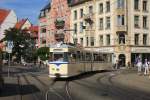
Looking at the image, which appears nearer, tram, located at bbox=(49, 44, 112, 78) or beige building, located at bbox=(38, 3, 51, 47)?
tram, located at bbox=(49, 44, 112, 78)

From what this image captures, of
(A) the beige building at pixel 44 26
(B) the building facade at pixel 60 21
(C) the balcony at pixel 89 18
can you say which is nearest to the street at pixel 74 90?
(C) the balcony at pixel 89 18

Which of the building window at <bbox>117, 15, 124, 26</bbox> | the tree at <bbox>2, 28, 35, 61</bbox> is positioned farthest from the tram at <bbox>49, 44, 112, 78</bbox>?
the tree at <bbox>2, 28, 35, 61</bbox>

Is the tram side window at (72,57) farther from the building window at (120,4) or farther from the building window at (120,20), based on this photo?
the building window at (120,4)

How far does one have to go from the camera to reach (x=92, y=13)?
82125 millimetres

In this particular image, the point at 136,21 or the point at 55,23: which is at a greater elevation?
the point at 55,23

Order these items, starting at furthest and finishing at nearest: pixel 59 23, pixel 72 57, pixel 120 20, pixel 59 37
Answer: pixel 59 37 → pixel 59 23 → pixel 120 20 → pixel 72 57

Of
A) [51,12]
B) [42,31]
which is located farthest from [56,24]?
[42,31]

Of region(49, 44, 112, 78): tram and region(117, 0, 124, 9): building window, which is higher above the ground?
region(117, 0, 124, 9): building window

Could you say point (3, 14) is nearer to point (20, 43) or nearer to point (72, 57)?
point (20, 43)

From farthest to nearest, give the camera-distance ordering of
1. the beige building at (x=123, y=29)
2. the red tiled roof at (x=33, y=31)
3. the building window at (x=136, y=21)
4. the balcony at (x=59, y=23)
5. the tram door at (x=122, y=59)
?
the red tiled roof at (x=33, y=31) → the balcony at (x=59, y=23) → the building window at (x=136, y=21) → the tram door at (x=122, y=59) → the beige building at (x=123, y=29)

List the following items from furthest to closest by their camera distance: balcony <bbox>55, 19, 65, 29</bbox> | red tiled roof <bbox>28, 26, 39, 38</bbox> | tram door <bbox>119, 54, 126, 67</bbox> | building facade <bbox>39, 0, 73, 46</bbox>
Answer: red tiled roof <bbox>28, 26, 39, 38</bbox> < balcony <bbox>55, 19, 65, 29</bbox> < building facade <bbox>39, 0, 73, 46</bbox> < tram door <bbox>119, 54, 126, 67</bbox>

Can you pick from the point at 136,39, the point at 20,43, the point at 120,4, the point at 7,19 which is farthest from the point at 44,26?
the point at 7,19

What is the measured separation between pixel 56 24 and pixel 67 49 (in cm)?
6379

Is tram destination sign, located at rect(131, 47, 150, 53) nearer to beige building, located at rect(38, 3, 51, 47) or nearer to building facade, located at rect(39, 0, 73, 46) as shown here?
building facade, located at rect(39, 0, 73, 46)
